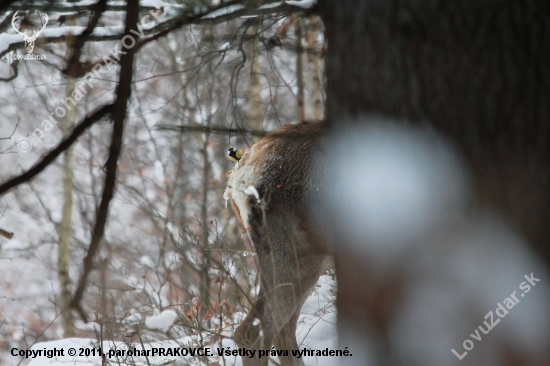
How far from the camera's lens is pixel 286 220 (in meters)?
4.44

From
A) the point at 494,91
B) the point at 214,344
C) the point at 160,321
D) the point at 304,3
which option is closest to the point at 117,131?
the point at 494,91

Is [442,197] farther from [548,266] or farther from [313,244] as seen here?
[313,244]

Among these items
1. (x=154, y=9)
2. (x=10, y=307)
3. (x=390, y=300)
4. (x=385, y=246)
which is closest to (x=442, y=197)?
(x=385, y=246)

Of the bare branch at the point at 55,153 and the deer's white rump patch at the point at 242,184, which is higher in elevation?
the deer's white rump patch at the point at 242,184

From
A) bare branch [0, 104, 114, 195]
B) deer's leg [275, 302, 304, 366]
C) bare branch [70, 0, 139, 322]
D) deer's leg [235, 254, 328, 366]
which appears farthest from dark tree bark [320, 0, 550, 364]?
deer's leg [235, 254, 328, 366]

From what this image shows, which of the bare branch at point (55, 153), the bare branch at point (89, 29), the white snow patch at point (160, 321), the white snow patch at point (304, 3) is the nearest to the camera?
the bare branch at point (55, 153)

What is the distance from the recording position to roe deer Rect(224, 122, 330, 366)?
4.22m

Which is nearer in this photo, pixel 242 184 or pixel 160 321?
pixel 160 321

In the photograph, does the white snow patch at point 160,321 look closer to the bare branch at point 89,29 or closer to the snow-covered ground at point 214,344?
the snow-covered ground at point 214,344

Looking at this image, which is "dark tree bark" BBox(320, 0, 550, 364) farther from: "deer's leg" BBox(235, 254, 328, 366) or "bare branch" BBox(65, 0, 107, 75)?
"deer's leg" BBox(235, 254, 328, 366)

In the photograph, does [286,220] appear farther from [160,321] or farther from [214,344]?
[160,321]

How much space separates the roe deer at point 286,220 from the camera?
166 inches

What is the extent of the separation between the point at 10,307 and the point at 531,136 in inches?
545

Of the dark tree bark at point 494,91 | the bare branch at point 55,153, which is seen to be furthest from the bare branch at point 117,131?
A: the dark tree bark at point 494,91
